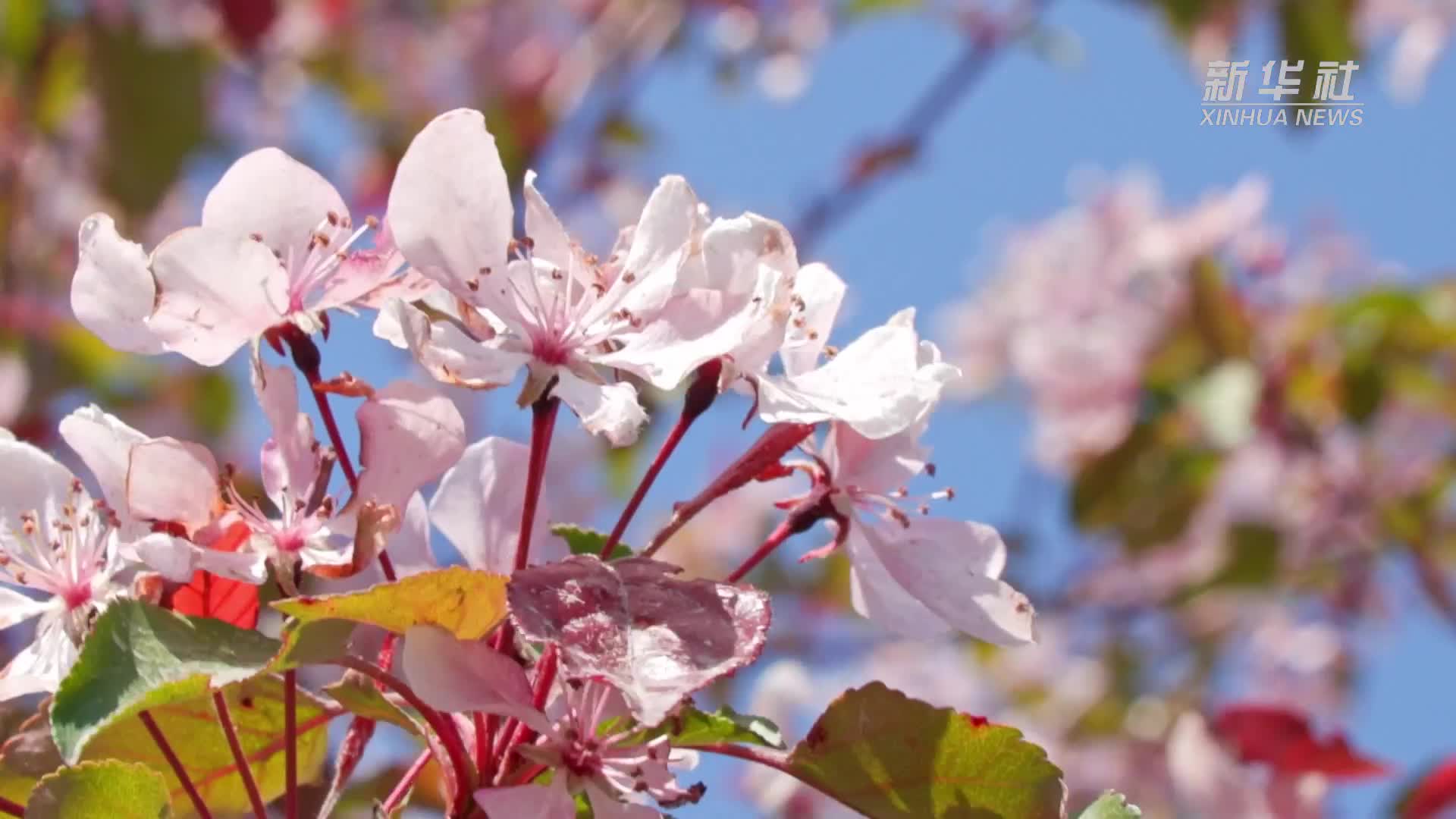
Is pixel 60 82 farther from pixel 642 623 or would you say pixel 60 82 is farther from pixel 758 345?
pixel 642 623

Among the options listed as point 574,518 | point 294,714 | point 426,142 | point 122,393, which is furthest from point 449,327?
point 122,393

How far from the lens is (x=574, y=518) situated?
288cm

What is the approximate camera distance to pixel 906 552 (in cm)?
91

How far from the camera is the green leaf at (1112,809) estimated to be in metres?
0.75

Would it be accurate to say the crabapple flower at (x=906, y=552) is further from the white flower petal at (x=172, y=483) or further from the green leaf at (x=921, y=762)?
the white flower petal at (x=172, y=483)

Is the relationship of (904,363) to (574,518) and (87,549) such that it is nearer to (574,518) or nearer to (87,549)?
(87,549)

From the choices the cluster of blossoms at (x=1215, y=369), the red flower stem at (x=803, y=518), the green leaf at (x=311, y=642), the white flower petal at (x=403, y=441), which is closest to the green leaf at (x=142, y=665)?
the green leaf at (x=311, y=642)

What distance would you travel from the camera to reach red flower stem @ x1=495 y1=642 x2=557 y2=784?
783 millimetres

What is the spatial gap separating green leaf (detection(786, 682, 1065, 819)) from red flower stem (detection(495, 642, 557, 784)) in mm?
131

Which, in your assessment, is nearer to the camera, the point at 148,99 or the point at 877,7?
the point at 148,99

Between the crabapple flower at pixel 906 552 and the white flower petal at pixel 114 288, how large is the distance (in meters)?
0.38

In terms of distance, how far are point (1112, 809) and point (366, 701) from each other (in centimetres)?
36

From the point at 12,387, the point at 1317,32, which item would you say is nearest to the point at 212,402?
the point at 12,387

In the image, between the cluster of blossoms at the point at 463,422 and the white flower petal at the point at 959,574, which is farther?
the white flower petal at the point at 959,574
